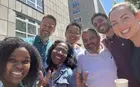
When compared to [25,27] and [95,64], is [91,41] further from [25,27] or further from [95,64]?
[25,27]

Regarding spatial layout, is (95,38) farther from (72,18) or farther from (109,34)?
(72,18)

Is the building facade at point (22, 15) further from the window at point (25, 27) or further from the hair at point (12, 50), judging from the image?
the hair at point (12, 50)

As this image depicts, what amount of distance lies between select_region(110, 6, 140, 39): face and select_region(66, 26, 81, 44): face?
159cm

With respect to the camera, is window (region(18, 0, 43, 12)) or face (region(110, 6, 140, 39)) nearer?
face (region(110, 6, 140, 39))

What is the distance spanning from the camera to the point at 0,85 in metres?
1.86

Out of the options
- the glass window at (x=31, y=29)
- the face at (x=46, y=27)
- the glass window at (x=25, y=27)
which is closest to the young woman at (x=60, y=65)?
the face at (x=46, y=27)

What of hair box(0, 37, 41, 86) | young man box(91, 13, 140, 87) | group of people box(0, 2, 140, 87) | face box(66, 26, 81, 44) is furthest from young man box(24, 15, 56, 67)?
hair box(0, 37, 41, 86)

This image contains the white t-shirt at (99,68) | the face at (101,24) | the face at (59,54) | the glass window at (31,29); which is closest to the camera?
the white t-shirt at (99,68)

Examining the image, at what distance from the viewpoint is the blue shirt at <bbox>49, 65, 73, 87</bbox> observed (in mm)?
2602

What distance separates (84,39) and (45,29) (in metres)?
1.07

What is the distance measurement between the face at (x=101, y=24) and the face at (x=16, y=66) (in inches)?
64.8

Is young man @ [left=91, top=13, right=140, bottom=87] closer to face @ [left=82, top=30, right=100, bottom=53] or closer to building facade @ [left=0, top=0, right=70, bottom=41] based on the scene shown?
face @ [left=82, top=30, right=100, bottom=53]

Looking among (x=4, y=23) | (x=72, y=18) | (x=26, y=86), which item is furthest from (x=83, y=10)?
(x=26, y=86)

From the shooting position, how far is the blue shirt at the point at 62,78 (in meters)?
2.60
